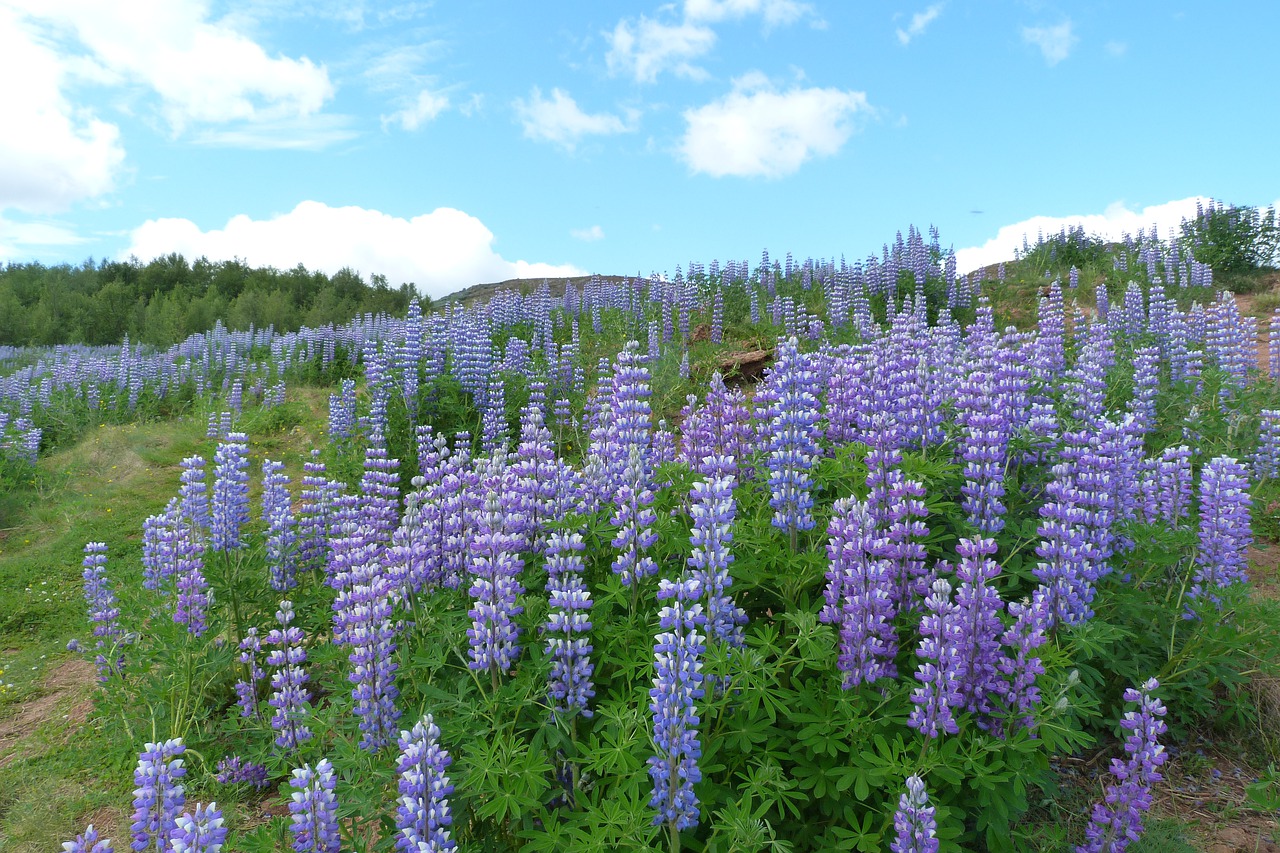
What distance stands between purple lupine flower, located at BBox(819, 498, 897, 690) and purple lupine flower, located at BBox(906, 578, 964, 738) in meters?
0.18

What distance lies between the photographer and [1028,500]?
4.57m

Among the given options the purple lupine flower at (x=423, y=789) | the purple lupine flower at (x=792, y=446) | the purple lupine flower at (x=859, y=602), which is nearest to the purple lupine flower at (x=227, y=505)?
the purple lupine flower at (x=423, y=789)

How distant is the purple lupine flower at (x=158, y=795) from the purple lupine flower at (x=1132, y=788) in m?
3.84

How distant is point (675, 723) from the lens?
253 cm

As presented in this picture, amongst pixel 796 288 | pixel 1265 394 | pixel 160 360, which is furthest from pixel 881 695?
pixel 160 360

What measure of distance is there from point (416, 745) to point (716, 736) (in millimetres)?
1127

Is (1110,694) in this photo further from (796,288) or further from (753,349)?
(796,288)

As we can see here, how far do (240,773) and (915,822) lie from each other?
13.0 ft

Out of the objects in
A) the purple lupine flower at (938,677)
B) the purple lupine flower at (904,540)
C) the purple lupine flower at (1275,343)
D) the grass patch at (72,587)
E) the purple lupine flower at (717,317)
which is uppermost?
the purple lupine flower at (717,317)

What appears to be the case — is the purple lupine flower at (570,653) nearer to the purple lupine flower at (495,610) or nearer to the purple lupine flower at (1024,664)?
the purple lupine flower at (495,610)

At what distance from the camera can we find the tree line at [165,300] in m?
33.9

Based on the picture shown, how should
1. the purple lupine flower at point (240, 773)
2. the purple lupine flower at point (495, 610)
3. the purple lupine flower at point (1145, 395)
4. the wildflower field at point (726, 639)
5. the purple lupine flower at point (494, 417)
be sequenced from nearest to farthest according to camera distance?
the wildflower field at point (726, 639) < the purple lupine flower at point (495, 610) < the purple lupine flower at point (240, 773) < the purple lupine flower at point (1145, 395) < the purple lupine flower at point (494, 417)

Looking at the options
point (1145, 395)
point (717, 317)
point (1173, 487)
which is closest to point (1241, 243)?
point (717, 317)

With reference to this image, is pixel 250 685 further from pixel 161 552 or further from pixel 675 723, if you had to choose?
pixel 675 723
